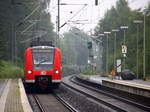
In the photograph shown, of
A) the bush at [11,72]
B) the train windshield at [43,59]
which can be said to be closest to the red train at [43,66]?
the train windshield at [43,59]

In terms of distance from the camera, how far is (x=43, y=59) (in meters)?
26.8

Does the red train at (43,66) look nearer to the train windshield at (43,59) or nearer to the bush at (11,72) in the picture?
the train windshield at (43,59)

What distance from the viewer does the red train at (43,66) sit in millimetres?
26422

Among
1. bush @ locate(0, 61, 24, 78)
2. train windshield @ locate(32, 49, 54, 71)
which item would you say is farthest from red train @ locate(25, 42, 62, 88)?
bush @ locate(0, 61, 24, 78)

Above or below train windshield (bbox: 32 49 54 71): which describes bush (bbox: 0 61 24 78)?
below

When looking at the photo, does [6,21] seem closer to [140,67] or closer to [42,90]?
[140,67]

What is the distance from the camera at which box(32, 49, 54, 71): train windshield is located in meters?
26.6

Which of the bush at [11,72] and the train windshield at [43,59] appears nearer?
the train windshield at [43,59]

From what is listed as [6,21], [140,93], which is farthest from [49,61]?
[6,21]

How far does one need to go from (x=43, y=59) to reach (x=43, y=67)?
1.79ft

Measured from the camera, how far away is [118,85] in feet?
86.8

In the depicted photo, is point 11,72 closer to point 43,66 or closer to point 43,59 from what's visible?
point 43,59

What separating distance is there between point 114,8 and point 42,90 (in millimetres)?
50398

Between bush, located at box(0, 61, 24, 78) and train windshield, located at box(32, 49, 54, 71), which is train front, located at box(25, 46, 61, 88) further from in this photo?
bush, located at box(0, 61, 24, 78)
